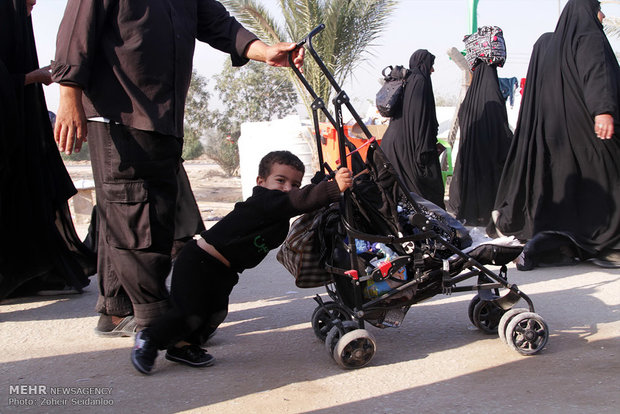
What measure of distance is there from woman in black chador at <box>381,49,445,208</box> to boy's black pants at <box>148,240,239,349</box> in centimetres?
401

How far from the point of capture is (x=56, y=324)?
3.77m

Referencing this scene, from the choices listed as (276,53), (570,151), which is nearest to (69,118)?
(276,53)

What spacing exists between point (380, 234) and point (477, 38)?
16.2 ft

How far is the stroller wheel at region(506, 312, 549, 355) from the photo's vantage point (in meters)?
3.01

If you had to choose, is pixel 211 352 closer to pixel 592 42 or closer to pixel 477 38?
pixel 592 42

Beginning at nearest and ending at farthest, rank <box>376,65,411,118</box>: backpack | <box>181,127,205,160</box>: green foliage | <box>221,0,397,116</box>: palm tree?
1. <box>376,65,411,118</box>: backpack
2. <box>221,0,397,116</box>: palm tree
3. <box>181,127,205,160</box>: green foliage

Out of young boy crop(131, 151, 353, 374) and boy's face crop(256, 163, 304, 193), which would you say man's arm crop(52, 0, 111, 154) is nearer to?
young boy crop(131, 151, 353, 374)

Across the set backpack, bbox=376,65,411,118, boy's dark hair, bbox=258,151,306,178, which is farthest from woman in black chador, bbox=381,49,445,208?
boy's dark hair, bbox=258,151,306,178

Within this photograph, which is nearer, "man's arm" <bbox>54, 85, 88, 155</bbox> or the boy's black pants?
"man's arm" <bbox>54, 85, 88, 155</bbox>

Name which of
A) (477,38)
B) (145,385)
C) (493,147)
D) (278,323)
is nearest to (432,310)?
(278,323)

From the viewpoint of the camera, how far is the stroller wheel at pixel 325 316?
329 centimetres

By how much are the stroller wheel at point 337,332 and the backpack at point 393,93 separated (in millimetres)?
4163

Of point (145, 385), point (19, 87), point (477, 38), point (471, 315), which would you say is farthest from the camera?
point (477, 38)

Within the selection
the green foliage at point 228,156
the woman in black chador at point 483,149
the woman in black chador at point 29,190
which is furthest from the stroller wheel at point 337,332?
the green foliage at point 228,156
